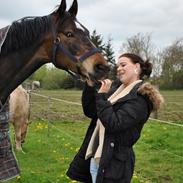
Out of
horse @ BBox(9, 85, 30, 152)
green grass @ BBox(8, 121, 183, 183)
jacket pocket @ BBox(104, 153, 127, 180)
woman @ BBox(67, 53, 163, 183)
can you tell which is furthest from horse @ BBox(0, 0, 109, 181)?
horse @ BBox(9, 85, 30, 152)

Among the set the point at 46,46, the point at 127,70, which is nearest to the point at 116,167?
the point at 127,70

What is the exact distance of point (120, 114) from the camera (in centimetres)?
275

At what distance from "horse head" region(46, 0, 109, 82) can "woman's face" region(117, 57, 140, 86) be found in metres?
0.21

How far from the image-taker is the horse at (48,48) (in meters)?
2.81

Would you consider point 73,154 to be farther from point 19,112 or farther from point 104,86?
point 104,86

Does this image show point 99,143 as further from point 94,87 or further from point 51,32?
point 51,32

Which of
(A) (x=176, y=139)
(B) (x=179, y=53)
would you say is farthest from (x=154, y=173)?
(B) (x=179, y=53)

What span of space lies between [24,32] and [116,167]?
4.17 ft

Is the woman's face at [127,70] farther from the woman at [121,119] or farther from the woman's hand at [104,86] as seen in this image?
the woman's hand at [104,86]

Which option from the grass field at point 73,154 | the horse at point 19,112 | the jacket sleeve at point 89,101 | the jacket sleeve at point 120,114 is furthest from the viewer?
the horse at point 19,112

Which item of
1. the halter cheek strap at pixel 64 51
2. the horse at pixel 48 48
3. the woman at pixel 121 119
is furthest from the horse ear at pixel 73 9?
the woman at pixel 121 119

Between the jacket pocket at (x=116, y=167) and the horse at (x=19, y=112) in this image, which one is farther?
the horse at (x=19, y=112)

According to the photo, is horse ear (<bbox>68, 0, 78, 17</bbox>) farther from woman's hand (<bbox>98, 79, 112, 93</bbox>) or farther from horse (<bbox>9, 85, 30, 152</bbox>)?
horse (<bbox>9, 85, 30, 152</bbox>)

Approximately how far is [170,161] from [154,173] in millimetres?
825
